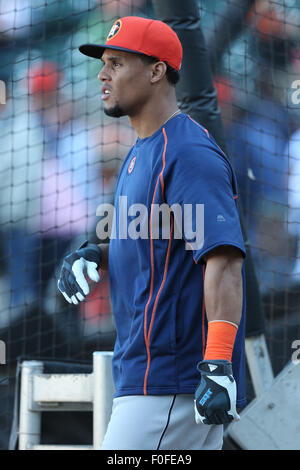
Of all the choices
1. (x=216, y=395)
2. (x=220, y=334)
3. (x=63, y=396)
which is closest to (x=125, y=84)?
(x=220, y=334)

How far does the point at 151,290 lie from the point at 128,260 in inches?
5.3

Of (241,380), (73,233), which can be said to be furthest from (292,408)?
(73,233)

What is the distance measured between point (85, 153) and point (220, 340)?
10.4 ft

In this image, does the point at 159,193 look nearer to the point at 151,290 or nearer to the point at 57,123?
the point at 151,290

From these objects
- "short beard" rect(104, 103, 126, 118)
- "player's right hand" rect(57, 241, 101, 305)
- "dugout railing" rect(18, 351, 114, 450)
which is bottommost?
"dugout railing" rect(18, 351, 114, 450)

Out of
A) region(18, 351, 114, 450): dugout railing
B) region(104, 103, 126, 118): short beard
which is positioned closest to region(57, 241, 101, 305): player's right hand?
region(104, 103, 126, 118): short beard

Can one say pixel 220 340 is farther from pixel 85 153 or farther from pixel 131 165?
pixel 85 153

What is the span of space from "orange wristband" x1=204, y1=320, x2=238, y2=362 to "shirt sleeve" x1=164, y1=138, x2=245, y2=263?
17cm

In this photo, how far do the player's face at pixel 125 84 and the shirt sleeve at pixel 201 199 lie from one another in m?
0.26

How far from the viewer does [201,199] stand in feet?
5.81

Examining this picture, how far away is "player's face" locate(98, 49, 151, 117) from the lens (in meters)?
2.06

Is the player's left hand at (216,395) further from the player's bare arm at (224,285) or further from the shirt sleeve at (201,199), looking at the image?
the shirt sleeve at (201,199)

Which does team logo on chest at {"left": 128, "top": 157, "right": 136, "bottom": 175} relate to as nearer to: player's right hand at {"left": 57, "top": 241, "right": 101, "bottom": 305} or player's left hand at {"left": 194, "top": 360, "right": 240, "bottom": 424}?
player's right hand at {"left": 57, "top": 241, "right": 101, "bottom": 305}

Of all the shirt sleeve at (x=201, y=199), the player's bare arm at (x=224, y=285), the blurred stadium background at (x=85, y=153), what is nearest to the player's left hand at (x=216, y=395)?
the player's bare arm at (x=224, y=285)
